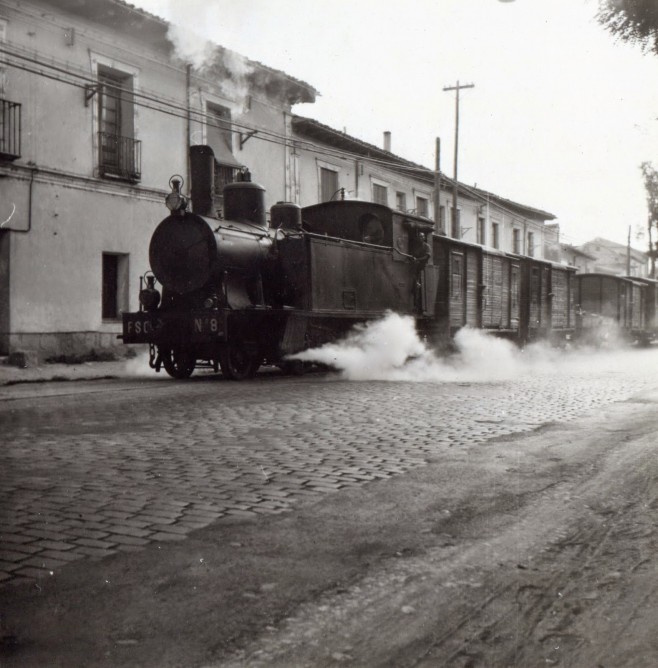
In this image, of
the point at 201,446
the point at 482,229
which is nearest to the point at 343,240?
the point at 201,446

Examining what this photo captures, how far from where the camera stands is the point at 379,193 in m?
30.3

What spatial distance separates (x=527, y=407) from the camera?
8.59 m

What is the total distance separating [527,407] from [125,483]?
5150 millimetres

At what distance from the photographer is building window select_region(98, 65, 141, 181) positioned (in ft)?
58.8

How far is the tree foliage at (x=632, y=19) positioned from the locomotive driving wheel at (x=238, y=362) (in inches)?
306

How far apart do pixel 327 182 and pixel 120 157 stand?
385 inches

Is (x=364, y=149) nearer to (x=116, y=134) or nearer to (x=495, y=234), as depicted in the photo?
(x=116, y=134)

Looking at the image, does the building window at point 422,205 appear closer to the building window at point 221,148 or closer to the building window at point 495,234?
the building window at point 495,234

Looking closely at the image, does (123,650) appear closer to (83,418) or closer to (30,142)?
(83,418)

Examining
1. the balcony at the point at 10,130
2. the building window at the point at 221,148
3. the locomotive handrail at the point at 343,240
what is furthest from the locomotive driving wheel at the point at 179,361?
the building window at the point at 221,148

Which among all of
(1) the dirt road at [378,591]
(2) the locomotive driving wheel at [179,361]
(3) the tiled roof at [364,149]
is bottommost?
(1) the dirt road at [378,591]

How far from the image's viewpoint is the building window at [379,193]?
97.9 feet

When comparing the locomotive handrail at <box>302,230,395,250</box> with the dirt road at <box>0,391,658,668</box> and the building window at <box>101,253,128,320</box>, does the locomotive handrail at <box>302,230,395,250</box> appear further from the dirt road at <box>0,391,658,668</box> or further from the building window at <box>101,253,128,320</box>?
the dirt road at <box>0,391,658,668</box>

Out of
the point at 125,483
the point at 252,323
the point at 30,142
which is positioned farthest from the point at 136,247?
the point at 125,483
